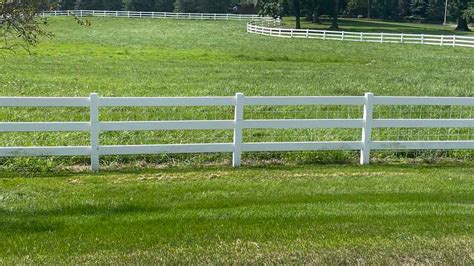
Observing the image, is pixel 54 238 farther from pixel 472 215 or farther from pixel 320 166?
pixel 320 166

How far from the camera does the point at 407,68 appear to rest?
30219mm

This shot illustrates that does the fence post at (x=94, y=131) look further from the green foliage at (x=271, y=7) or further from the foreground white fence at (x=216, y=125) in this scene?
the green foliage at (x=271, y=7)

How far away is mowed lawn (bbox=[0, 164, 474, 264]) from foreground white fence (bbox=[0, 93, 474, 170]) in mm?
466

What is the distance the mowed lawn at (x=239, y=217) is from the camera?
19.6 ft

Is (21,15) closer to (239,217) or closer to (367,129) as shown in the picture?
(239,217)

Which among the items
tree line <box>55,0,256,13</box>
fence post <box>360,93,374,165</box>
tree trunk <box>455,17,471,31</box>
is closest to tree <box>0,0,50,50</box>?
fence post <box>360,93,374,165</box>

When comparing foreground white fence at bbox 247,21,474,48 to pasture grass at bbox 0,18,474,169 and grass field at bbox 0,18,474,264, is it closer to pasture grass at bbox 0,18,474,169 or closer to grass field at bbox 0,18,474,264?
pasture grass at bbox 0,18,474,169

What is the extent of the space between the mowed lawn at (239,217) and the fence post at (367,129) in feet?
2.96

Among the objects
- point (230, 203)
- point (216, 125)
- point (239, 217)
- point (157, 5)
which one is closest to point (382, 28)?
point (157, 5)

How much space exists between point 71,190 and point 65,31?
5198 cm

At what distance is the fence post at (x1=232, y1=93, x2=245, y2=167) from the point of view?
10.3 meters

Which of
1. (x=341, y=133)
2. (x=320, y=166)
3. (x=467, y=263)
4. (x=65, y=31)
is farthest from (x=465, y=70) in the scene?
(x=65, y=31)

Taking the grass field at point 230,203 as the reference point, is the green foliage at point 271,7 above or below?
above

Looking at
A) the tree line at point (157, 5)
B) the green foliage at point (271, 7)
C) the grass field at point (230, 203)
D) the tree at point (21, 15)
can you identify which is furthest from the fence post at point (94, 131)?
the tree line at point (157, 5)
